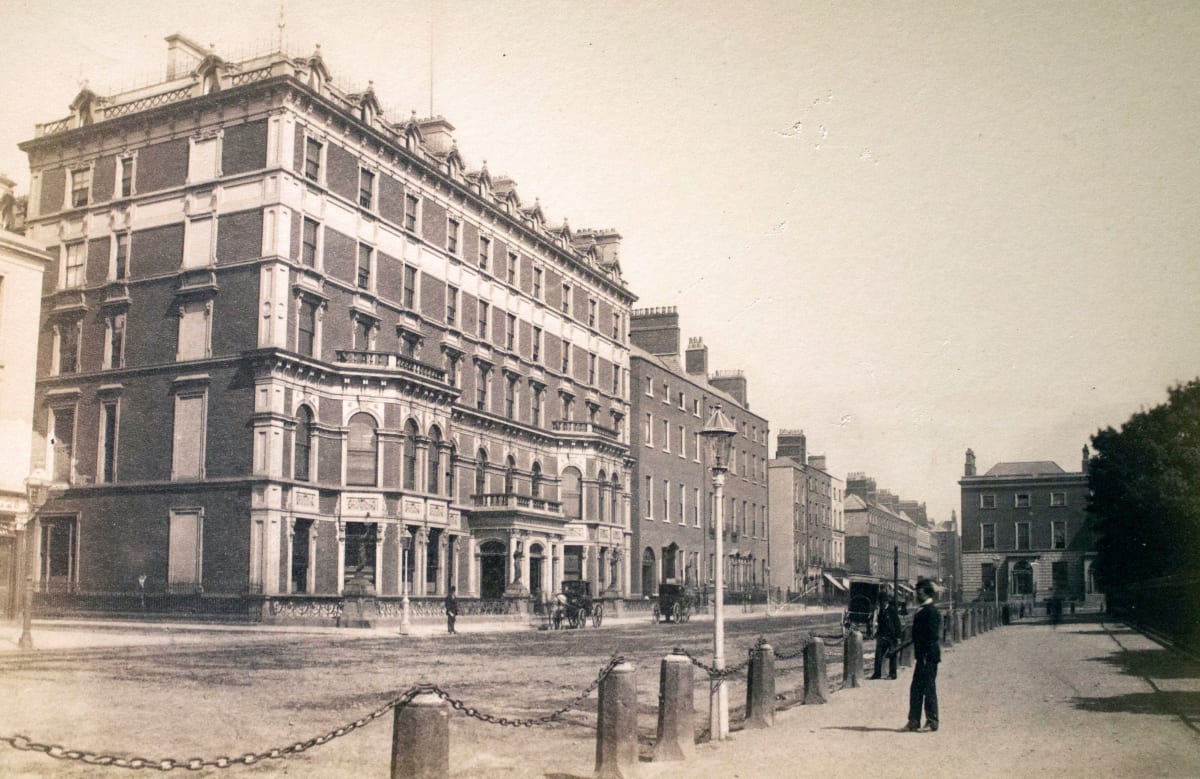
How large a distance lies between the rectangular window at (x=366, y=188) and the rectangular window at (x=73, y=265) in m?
15.8

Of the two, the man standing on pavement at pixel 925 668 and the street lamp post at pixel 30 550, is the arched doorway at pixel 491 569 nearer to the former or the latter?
the street lamp post at pixel 30 550

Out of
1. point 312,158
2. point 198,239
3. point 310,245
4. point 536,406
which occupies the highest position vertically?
point 312,158

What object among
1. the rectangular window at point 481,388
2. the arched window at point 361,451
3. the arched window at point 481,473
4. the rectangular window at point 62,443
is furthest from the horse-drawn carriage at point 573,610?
the rectangular window at point 62,443

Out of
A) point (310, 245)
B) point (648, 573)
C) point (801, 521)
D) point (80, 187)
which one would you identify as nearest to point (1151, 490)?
point (310, 245)

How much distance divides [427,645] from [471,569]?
16.7 m

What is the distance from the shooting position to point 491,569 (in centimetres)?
4191

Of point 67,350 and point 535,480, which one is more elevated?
point 67,350

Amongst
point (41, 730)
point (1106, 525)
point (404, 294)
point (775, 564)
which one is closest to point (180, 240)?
point (41, 730)

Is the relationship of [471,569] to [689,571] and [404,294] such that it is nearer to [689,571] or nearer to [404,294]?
[404,294]

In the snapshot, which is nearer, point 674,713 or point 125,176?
point 674,713

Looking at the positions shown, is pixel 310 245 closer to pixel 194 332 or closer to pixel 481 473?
pixel 194 332

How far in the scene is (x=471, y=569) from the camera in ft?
135

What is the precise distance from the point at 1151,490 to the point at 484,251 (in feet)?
81.6

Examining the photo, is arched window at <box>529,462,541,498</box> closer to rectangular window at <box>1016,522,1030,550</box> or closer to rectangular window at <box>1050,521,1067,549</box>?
rectangular window at <box>1016,522,1030,550</box>
